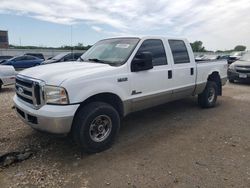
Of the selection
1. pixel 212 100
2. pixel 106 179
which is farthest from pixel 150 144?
pixel 212 100

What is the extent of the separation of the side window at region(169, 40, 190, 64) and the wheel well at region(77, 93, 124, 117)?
71.0 inches

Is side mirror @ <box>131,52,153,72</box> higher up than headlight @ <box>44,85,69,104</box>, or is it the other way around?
side mirror @ <box>131,52,153,72</box>

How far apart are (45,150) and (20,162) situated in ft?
1.59

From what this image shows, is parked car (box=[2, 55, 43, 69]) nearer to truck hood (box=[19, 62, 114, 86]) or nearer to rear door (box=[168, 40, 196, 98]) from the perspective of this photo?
rear door (box=[168, 40, 196, 98])

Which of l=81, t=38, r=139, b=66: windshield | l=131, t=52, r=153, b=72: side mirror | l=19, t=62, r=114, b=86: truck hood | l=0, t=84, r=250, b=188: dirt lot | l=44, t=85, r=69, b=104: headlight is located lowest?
l=0, t=84, r=250, b=188: dirt lot

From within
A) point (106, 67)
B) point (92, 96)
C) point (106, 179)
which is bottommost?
point (106, 179)

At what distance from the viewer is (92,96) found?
400 cm

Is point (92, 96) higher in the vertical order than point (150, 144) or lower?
higher

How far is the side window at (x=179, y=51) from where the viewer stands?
5569 mm

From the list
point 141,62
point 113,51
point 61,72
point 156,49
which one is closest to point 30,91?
point 61,72

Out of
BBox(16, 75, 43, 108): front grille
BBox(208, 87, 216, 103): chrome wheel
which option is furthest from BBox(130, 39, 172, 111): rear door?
BBox(208, 87, 216, 103): chrome wheel

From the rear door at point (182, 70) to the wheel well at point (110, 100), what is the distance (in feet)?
5.12

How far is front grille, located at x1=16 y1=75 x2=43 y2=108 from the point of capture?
374 centimetres

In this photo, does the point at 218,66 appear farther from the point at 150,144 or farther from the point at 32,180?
the point at 32,180
